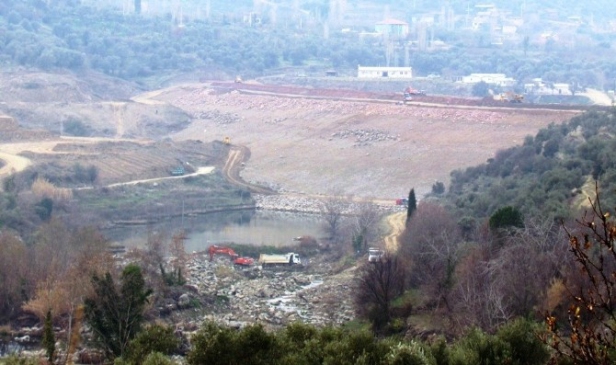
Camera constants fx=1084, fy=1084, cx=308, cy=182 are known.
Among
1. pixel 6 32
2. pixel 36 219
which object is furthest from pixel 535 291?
pixel 6 32

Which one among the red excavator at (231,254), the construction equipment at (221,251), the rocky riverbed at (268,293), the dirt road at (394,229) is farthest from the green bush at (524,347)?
the construction equipment at (221,251)

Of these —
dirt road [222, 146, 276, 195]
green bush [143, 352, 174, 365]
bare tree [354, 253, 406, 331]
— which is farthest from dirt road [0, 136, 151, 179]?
green bush [143, 352, 174, 365]

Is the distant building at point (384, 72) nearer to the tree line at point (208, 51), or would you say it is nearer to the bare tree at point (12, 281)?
the tree line at point (208, 51)

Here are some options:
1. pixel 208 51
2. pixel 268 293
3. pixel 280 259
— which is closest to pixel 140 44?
pixel 208 51

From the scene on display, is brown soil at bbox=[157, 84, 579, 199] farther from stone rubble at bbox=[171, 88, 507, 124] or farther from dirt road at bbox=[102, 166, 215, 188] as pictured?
dirt road at bbox=[102, 166, 215, 188]

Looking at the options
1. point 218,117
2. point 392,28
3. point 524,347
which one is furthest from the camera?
point 392,28

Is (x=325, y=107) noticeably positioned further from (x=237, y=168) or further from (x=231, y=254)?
(x=231, y=254)

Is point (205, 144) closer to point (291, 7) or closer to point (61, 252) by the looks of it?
point (61, 252)

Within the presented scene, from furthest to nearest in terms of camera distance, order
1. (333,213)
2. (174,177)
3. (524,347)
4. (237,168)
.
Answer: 1. (237,168)
2. (174,177)
3. (333,213)
4. (524,347)
